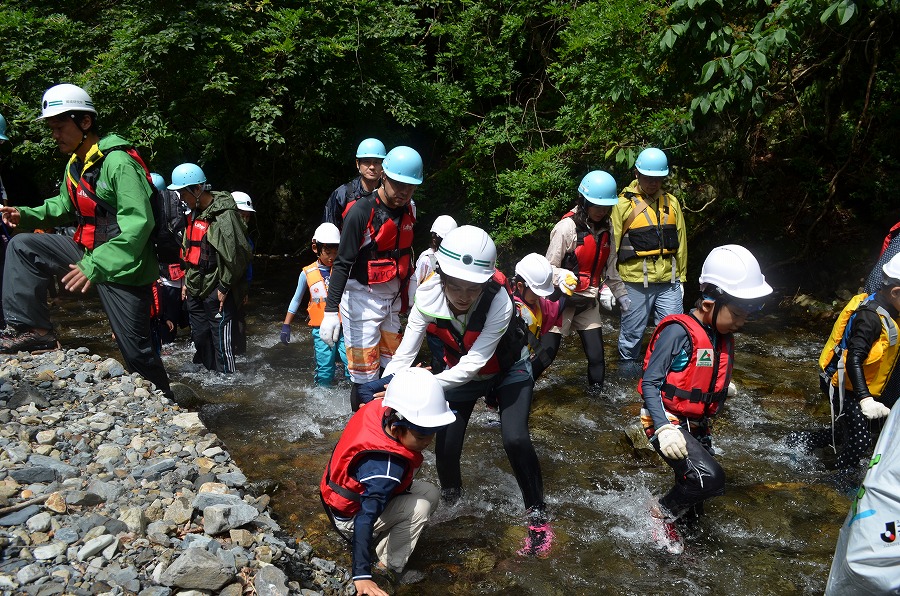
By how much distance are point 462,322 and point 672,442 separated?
1275mm

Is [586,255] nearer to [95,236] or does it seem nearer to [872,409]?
[872,409]

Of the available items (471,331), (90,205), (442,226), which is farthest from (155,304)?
(471,331)

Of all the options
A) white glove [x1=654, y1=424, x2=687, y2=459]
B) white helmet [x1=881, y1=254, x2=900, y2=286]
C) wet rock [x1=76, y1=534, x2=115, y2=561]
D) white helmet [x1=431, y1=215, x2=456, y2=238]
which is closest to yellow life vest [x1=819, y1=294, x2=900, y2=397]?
white helmet [x1=881, y1=254, x2=900, y2=286]

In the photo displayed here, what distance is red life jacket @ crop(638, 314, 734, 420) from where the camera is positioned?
3.88 metres

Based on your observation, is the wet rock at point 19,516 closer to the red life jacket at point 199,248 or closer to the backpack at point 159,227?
the backpack at point 159,227

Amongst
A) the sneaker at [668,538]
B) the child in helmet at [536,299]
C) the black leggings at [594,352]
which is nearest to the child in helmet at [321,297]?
the child in helmet at [536,299]

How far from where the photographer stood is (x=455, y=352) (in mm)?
4129

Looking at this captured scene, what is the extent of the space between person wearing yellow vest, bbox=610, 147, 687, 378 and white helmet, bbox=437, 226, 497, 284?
131 inches

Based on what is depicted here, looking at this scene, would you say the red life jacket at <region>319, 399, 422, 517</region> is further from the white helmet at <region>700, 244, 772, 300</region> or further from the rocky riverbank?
the white helmet at <region>700, 244, 772, 300</region>

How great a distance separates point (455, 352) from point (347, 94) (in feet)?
23.4

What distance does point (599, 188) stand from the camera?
6.12m

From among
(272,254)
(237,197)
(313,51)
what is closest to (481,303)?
(237,197)

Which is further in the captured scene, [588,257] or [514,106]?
[514,106]

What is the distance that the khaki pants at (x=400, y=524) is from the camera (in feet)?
12.4
